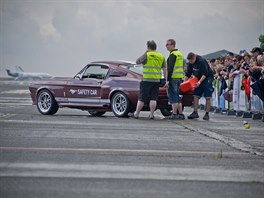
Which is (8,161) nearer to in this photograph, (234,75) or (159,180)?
(159,180)

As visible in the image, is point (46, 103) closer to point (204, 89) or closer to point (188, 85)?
point (188, 85)

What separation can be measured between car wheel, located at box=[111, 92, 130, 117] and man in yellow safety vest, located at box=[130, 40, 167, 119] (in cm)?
28

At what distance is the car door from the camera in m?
17.4

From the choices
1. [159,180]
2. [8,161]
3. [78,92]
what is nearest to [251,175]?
[159,180]

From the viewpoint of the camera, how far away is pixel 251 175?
6617mm

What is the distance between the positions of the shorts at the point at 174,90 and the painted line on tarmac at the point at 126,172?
941cm

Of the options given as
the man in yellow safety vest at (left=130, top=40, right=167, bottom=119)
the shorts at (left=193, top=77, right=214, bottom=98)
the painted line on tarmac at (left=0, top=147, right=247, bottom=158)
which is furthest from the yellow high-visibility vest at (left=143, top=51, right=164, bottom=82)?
the painted line on tarmac at (left=0, top=147, right=247, bottom=158)

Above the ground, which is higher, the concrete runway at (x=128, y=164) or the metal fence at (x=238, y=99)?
the metal fence at (x=238, y=99)

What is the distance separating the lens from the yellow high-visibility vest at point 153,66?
53.9 ft

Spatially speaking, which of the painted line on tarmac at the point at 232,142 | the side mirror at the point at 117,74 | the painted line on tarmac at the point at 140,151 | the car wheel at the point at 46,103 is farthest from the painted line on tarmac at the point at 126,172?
the car wheel at the point at 46,103

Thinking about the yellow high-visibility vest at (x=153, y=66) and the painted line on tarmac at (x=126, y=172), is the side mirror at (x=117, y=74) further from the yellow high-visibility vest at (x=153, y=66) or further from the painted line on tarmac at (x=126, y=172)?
the painted line on tarmac at (x=126, y=172)

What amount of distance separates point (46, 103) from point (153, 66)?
129 inches

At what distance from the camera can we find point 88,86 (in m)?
17.5

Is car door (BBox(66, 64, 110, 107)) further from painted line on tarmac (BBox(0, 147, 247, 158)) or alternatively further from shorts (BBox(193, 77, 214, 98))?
painted line on tarmac (BBox(0, 147, 247, 158))
